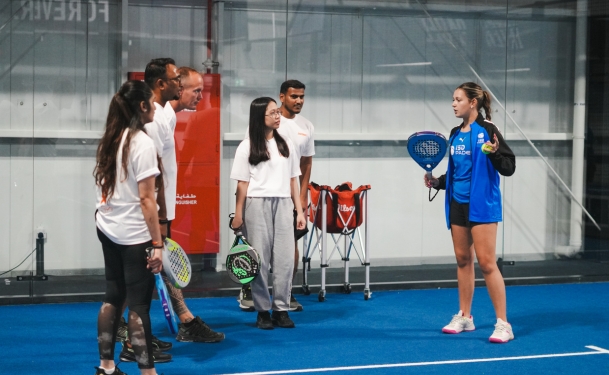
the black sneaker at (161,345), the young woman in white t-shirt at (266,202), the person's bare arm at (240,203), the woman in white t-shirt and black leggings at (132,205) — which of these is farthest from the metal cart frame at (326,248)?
the woman in white t-shirt and black leggings at (132,205)

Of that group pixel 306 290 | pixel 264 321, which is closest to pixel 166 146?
pixel 264 321

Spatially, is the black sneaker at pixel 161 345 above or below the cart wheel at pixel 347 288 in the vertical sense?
below

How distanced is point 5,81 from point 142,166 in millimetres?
3744

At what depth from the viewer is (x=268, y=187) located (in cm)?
667

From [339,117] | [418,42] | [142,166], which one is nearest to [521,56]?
[418,42]

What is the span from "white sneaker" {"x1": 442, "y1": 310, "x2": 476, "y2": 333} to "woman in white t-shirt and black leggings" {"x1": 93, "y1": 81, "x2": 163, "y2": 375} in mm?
2634

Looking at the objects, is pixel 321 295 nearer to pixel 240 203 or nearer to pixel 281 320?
pixel 281 320

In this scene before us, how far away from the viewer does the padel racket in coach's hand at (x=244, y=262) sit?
6484 mm

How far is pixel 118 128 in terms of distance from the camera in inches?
183

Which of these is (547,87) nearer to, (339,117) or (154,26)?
(339,117)

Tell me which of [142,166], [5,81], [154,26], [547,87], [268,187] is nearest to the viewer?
[142,166]

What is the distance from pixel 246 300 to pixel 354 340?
4.78 feet

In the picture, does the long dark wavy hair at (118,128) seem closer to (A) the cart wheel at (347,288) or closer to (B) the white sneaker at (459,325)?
(B) the white sneaker at (459,325)

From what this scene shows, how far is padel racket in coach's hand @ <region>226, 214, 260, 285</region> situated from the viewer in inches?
255
